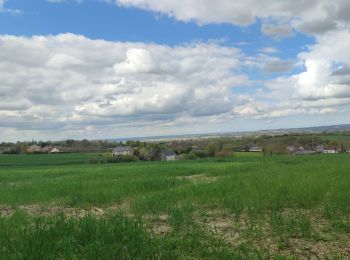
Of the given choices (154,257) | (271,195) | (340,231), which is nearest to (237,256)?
(154,257)

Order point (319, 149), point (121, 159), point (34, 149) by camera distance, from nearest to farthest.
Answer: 1. point (121, 159)
2. point (319, 149)
3. point (34, 149)

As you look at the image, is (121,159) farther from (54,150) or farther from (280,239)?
(280,239)

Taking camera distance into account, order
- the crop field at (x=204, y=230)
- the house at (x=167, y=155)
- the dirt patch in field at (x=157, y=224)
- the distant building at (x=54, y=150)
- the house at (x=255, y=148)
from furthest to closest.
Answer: the distant building at (x=54, y=150)
the house at (x=255, y=148)
the house at (x=167, y=155)
the dirt patch in field at (x=157, y=224)
the crop field at (x=204, y=230)

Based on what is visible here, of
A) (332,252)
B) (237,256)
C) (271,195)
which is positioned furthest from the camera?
(271,195)

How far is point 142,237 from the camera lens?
7895mm

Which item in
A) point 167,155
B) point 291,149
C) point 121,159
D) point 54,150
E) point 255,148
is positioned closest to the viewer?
point 121,159

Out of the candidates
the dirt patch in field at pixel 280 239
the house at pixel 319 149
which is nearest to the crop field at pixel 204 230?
the dirt patch in field at pixel 280 239

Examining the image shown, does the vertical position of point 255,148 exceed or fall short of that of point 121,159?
it exceeds it

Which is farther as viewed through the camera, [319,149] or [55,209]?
[319,149]

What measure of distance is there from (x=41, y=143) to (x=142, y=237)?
125m

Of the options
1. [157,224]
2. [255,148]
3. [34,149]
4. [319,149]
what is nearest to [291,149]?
[319,149]

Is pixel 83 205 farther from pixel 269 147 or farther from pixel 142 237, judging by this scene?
pixel 269 147

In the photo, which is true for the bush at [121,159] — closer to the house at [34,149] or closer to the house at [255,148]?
the house at [255,148]

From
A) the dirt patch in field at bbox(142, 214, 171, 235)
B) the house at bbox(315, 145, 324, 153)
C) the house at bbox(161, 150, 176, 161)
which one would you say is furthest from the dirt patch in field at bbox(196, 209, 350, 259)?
the house at bbox(315, 145, 324, 153)
